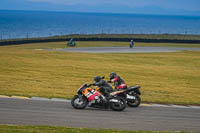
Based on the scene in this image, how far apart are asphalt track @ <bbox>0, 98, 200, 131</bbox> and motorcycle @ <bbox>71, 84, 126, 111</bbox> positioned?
0.25 meters

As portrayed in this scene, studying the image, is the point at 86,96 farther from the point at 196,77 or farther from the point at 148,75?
the point at 196,77

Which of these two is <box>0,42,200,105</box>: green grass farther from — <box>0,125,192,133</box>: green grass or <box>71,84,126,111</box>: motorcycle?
<box>0,125,192,133</box>: green grass

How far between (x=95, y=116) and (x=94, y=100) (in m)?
1.41

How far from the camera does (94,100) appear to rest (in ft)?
49.4

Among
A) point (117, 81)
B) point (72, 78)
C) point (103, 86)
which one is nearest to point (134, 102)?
point (117, 81)

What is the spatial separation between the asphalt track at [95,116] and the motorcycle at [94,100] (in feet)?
0.81

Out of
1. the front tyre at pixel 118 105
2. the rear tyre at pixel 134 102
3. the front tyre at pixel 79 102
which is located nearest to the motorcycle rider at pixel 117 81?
the rear tyre at pixel 134 102

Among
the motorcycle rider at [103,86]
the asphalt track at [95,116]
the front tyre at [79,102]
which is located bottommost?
the asphalt track at [95,116]

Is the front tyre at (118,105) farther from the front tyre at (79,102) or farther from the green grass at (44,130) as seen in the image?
the green grass at (44,130)

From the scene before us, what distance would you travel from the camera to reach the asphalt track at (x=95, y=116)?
487 inches

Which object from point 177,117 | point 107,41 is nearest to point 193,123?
point 177,117

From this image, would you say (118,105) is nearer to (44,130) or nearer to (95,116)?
(95,116)

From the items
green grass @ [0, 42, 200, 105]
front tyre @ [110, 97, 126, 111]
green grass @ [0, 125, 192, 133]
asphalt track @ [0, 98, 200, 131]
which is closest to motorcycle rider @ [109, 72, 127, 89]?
asphalt track @ [0, 98, 200, 131]

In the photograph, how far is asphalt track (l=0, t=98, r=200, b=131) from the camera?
40.6ft
